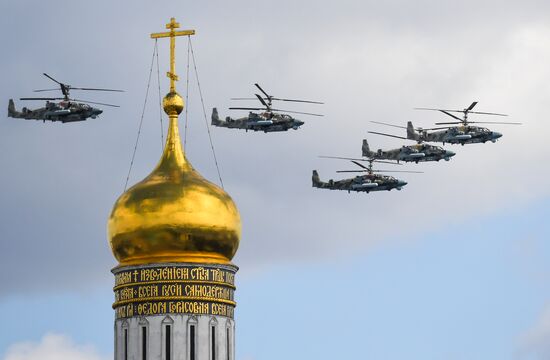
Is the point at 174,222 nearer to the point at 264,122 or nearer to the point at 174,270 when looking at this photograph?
the point at 174,270

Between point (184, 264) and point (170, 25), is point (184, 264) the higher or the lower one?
the lower one

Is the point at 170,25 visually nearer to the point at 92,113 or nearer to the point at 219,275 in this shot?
the point at 219,275

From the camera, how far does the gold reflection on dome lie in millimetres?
87125

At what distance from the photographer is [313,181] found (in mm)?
119688

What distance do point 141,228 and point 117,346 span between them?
4.88 m

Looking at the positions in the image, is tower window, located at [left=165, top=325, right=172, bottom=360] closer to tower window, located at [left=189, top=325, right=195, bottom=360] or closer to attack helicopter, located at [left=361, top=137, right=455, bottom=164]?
tower window, located at [left=189, top=325, right=195, bottom=360]

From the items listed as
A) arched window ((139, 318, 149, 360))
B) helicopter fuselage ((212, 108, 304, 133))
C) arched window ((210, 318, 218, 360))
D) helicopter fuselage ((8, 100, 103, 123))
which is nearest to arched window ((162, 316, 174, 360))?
arched window ((139, 318, 149, 360))

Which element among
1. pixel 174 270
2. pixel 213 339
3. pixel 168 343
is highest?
pixel 174 270

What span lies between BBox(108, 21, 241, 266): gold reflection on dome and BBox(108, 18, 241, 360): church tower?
0.04 meters

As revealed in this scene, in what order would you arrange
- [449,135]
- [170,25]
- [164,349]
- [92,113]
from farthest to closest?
1. [449,135]
2. [92,113]
3. [170,25]
4. [164,349]

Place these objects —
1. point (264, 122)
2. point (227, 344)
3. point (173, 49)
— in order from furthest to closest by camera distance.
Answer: point (264, 122), point (173, 49), point (227, 344)

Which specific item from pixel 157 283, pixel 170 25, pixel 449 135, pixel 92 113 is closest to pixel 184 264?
pixel 157 283

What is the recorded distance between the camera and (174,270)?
3433 inches

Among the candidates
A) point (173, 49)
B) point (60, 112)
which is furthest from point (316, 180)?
point (173, 49)
